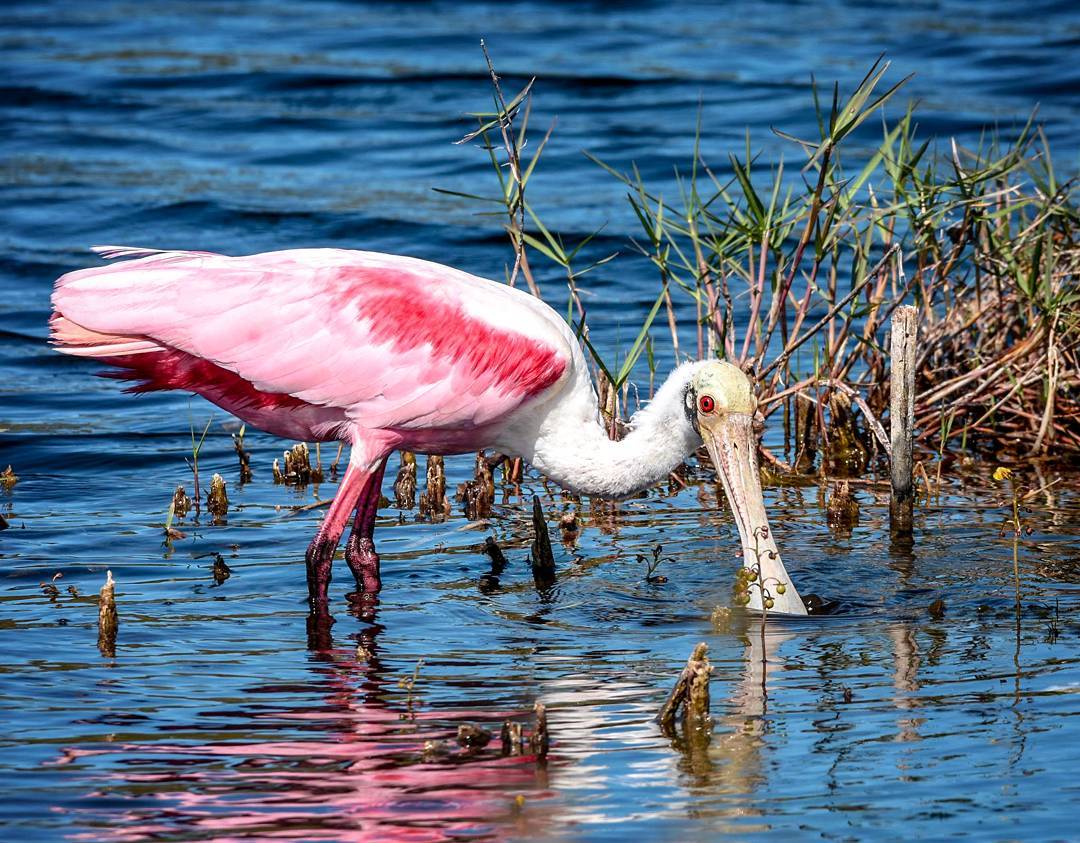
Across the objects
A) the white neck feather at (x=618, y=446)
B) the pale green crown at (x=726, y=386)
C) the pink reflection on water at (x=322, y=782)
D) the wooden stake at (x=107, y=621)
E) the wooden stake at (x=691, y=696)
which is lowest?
the pink reflection on water at (x=322, y=782)

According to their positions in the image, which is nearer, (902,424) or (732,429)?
(732,429)

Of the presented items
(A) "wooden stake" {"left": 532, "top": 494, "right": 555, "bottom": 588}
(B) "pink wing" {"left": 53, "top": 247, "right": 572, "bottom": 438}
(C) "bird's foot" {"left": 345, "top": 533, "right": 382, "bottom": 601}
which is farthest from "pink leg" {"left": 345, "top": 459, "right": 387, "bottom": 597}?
(A) "wooden stake" {"left": 532, "top": 494, "right": 555, "bottom": 588}

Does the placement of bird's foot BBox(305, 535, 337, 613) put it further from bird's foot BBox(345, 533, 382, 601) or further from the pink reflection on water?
the pink reflection on water

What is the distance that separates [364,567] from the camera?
8.70 meters

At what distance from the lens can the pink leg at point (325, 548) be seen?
333 inches

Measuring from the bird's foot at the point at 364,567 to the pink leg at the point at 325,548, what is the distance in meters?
0.20

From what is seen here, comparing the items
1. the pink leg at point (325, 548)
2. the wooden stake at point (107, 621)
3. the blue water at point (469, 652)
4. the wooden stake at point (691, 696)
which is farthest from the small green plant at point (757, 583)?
the wooden stake at point (107, 621)

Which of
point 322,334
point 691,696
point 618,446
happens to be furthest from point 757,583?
point 322,334

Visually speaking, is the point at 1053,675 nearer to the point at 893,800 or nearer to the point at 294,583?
the point at 893,800

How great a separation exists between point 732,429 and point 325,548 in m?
1.94

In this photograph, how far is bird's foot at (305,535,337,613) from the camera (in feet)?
27.8

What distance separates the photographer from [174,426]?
1279 cm

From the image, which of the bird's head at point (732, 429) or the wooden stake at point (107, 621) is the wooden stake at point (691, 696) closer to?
the bird's head at point (732, 429)

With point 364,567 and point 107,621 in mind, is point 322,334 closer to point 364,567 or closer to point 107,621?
point 364,567
